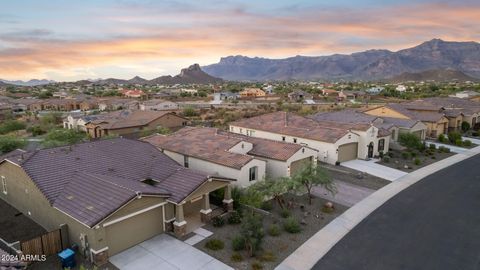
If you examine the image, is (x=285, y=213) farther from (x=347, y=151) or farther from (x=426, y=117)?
(x=426, y=117)

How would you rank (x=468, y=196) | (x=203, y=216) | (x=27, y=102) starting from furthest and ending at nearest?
(x=27, y=102), (x=468, y=196), (x=203, y=216)

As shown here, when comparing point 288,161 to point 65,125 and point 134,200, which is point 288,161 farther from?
point 65,125

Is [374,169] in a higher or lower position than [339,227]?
higher

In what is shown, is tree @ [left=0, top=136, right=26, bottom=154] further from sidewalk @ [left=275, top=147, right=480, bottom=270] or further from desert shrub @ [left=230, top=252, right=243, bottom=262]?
sidewalk @ [left=275, top=147, right=480, bottom=270]

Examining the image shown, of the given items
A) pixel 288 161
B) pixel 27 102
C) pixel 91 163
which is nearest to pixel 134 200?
pixel 91 163

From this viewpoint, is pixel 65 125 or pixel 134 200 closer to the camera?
pixel 134 200

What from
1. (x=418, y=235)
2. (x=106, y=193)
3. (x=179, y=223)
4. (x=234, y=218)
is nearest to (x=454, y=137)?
(x=418, y=235)

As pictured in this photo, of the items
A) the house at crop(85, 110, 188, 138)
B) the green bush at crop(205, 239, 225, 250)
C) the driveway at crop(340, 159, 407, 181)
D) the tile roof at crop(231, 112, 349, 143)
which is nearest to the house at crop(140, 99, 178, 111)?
the house at crop(85, 110, 188, 138)
